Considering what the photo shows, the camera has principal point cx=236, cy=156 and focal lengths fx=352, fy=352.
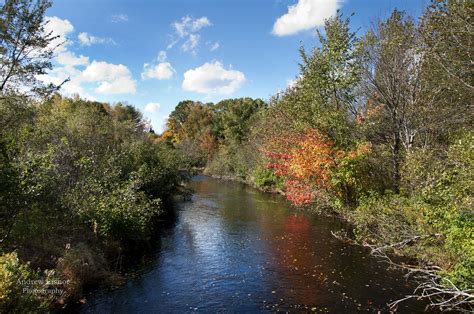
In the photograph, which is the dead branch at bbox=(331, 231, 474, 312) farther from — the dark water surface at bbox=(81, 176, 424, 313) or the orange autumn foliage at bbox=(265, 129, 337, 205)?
the orange autumn foliage at bbox=(265, 129, 337, 205)

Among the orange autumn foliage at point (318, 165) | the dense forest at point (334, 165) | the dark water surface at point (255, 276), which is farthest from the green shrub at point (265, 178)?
the dark water surface at point (255, 276)

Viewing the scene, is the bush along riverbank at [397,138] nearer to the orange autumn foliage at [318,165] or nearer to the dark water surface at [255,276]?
the orange autumn foliage at [318,165]

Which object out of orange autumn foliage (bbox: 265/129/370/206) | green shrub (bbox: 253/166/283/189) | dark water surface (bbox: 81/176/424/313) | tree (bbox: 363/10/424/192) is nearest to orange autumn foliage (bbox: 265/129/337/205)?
orange autumn foliage (bbox: 265/129/370/206)

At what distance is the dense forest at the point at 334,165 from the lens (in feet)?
40.9

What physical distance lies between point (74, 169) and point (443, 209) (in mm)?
18320

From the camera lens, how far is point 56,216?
15945 mm

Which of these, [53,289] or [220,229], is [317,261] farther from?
[53,289]

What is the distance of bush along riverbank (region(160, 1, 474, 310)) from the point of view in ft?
44.0

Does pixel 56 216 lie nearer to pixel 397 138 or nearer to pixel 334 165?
pixel 334 165

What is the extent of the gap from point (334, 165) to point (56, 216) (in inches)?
679

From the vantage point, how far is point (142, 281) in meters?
15.4

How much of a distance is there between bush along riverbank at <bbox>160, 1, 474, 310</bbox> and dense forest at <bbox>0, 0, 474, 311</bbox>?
0.08 meters

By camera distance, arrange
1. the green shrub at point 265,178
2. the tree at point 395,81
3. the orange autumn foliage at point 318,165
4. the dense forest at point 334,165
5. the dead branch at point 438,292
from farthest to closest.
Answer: the green shrub at point 265,178 < the orange autumn foliage at point 318,165 < the tree at point 395,81 < the dense forest at point 334,165 < the dead branch at point 438,292

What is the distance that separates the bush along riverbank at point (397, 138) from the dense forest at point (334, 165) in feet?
0.25
